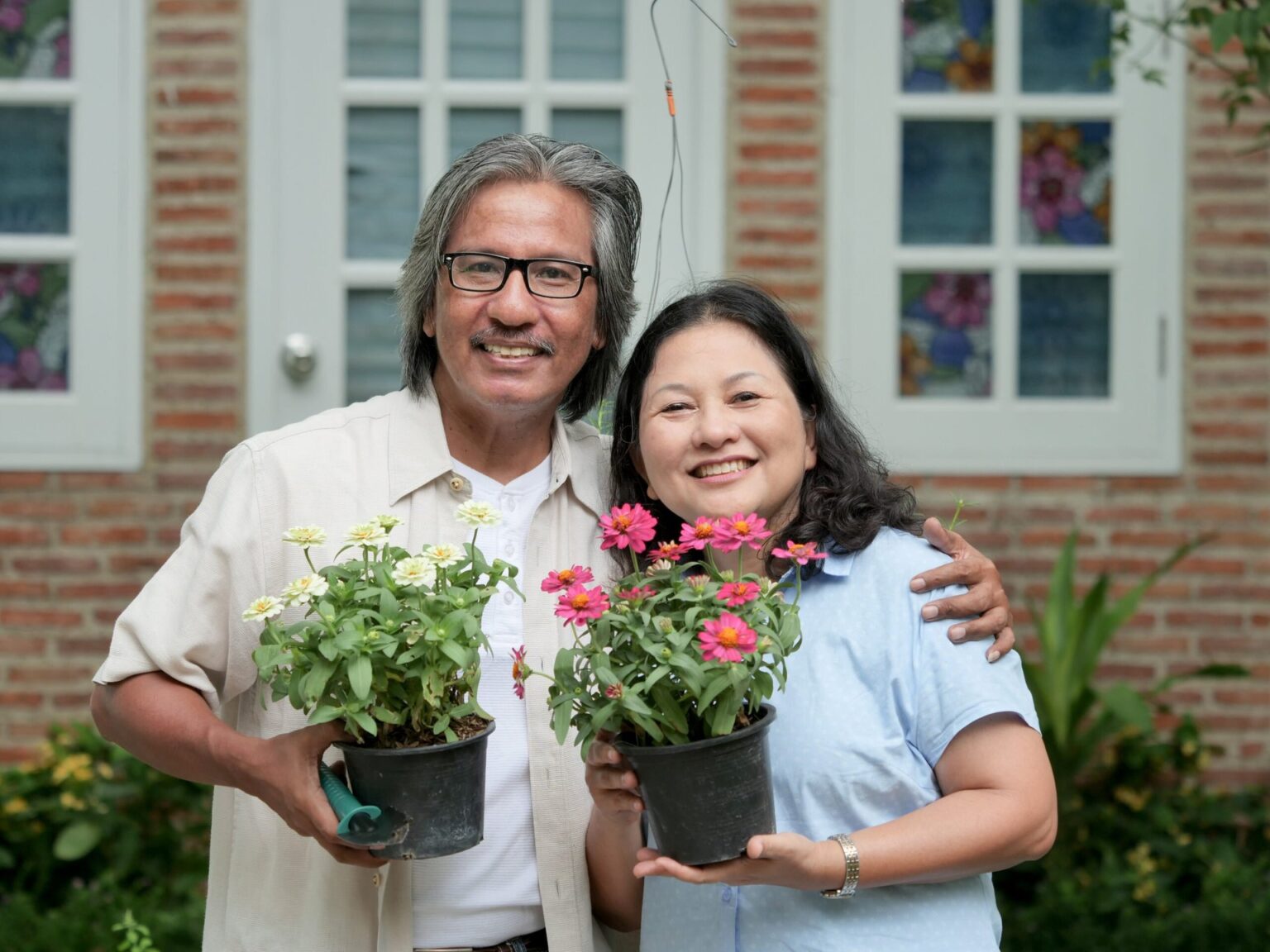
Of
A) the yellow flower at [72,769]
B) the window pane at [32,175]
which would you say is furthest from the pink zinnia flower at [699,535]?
the window pane at [32,175]

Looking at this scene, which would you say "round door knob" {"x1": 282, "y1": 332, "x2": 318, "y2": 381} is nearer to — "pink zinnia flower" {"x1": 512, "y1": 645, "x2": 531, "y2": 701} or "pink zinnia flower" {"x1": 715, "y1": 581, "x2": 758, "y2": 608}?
"pink zinnia flower" {"x1": 512, "y1": 645, "x2": 531, "y2": 701}

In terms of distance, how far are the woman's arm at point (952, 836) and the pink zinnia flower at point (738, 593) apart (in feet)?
0.84

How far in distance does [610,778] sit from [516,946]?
1.28 ft

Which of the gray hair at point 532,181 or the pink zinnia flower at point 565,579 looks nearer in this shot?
the pink zinnia flower at point 565,579

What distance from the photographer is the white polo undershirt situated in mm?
1841

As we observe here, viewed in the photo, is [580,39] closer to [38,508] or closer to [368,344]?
[368,344]

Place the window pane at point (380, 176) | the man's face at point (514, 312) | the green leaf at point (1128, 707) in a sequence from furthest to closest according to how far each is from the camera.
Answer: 1. the window pane at point (380, 176)
2. the green leaf at point (1128, 707)
3. the man's face at point (514, 312)

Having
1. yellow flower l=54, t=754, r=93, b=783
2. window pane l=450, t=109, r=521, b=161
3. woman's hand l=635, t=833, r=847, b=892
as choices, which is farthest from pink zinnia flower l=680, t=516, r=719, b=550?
yellow flower l=54, t=754, r=93, b=783

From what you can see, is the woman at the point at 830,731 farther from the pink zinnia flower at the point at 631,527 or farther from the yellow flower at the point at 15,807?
the yellow flower at the point at 15,807

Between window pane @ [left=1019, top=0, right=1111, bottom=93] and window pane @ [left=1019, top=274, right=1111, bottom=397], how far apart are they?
0.56 metres

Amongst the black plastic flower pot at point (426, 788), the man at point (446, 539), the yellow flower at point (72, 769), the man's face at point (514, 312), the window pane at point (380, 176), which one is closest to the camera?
the black plastic flower pot at point (426, 788)

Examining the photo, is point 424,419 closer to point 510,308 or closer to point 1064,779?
point 510,308

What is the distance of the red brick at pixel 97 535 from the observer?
13.3 feet

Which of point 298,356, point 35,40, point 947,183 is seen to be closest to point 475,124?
point 298,356
